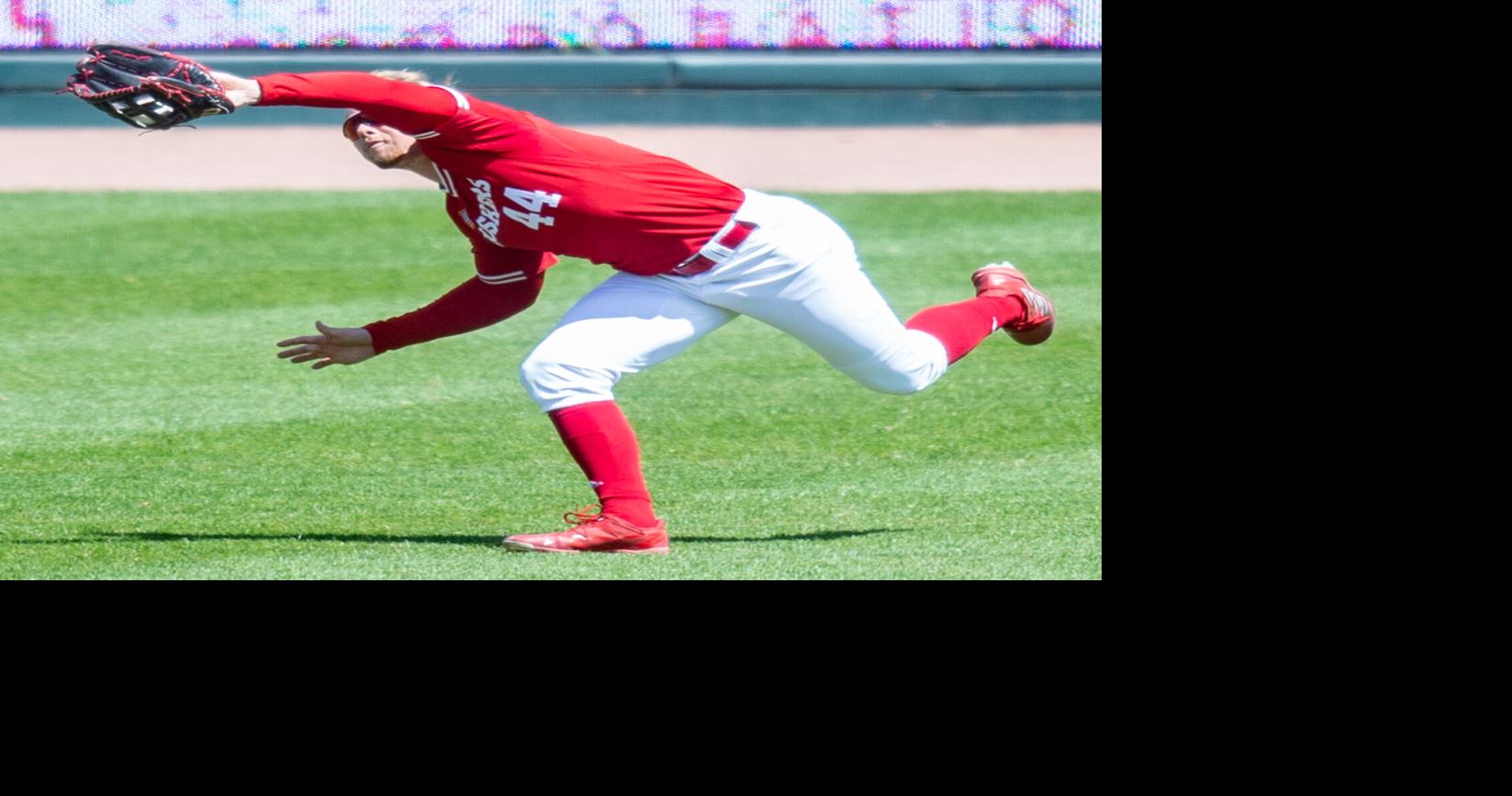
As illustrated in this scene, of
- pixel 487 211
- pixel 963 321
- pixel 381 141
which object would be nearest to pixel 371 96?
pixel 381 141

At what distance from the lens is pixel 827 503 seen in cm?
533

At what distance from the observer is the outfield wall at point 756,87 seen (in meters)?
15.3

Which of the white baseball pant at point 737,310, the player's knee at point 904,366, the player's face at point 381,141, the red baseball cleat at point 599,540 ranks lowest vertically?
the red baseball cleat at point 599,540

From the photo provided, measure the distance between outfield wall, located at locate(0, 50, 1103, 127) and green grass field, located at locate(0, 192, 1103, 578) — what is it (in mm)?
4898

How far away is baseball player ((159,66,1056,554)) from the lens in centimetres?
437

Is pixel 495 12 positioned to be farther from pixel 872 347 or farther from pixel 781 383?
pixel 872 347

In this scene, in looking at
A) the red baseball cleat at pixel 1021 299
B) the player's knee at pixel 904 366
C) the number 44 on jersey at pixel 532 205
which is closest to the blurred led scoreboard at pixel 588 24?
the red baseball cleat at pixel 1021 299

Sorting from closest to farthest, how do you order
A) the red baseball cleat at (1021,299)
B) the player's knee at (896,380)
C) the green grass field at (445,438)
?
the green grass field at (445,438), the player's knee at (896,380), the red baseball cleat at (1021,299)

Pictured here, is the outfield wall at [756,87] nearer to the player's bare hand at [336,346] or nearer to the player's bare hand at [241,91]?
the player's bare hand at [336,346]

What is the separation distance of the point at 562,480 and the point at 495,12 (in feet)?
38.1

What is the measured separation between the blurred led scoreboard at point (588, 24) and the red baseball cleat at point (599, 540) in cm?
1192

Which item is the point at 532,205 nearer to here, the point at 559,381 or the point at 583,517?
the point at 559,381

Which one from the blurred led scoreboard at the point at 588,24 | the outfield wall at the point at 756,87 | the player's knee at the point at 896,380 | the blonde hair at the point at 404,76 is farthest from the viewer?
the blurred led scoreboard at the point at 588,24

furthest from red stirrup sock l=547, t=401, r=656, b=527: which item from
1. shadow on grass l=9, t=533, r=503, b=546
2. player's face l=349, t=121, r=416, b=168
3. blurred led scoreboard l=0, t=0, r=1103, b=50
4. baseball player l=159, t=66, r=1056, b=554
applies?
blurred led scoreboard l=0, t=0, r=1103, b=50
